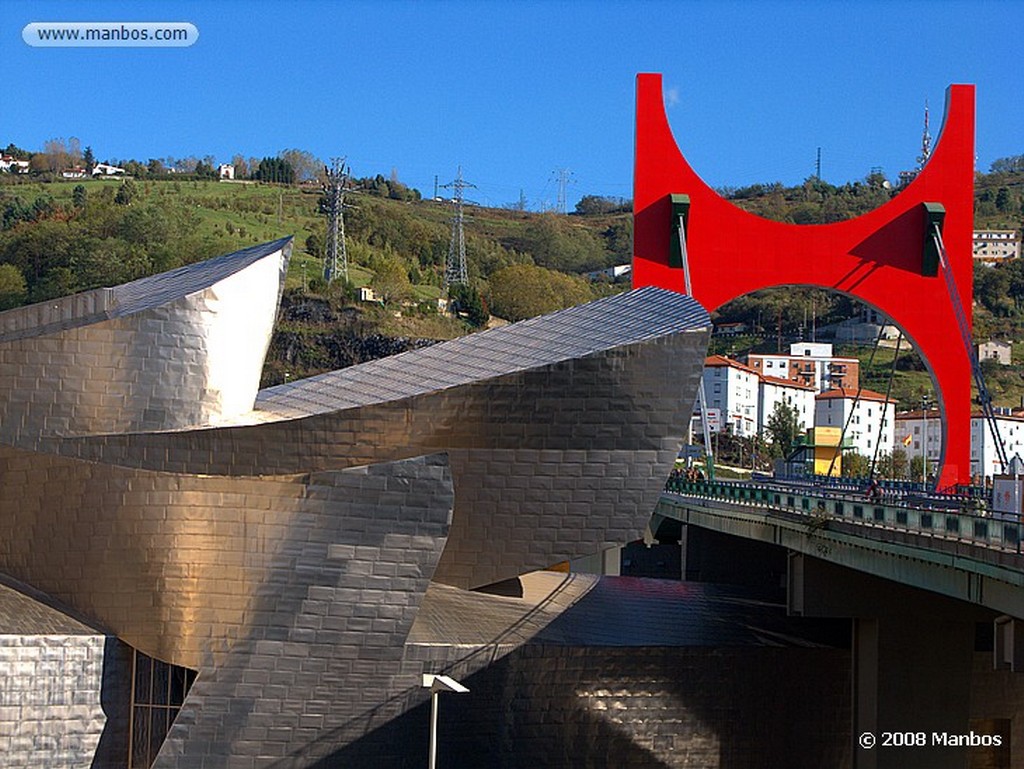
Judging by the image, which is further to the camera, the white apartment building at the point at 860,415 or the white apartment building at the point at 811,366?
the white apartment building at the point at 811,366

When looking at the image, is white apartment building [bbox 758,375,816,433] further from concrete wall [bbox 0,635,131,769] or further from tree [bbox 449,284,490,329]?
concrete wall [bbox 0,635,131,769]

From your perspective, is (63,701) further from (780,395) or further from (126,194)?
(126,194)

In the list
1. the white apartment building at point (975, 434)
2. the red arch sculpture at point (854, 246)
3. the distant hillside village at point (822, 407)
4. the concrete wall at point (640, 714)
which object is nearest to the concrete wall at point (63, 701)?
the concrete wall at point (640, 714)

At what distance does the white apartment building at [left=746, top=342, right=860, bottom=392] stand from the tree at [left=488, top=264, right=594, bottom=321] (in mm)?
14097

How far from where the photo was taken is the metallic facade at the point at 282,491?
18.9 m

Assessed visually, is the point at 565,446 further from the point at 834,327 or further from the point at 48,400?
the point at 834,327

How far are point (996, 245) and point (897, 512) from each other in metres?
112

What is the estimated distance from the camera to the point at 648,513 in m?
20.0

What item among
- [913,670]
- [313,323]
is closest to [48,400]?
[913,670]

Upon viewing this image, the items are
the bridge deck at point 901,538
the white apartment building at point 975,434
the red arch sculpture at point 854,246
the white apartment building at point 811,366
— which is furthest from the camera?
the white apartment building at point 811,366

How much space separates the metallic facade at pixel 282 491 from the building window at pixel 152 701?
0.41 m

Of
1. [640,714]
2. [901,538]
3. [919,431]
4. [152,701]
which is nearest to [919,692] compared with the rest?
[640,714]

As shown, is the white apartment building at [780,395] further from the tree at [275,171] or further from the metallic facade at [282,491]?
the metallic facade at [282,491]

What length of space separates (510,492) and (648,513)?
1.81 metres
